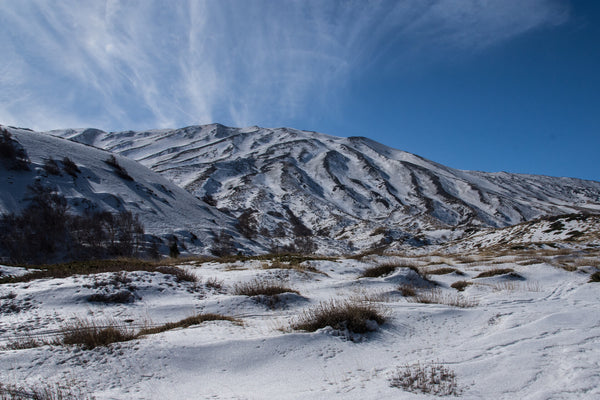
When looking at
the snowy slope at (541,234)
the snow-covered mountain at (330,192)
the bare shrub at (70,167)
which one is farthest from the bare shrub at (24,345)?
the snow-covered mountain at (330,192)

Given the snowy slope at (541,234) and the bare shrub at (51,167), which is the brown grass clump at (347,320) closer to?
the snowy slope at (541,234)

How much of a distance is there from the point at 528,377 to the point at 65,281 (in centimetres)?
1114

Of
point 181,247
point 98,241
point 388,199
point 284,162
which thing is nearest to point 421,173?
point 388,199

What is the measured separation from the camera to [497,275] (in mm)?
12195

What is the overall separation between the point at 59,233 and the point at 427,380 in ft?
134

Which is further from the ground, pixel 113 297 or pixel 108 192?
pixel 108 192

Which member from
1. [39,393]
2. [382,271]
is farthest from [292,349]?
[382,271]

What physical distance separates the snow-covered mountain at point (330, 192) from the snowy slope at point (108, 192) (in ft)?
36.0

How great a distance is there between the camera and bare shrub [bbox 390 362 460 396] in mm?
3438

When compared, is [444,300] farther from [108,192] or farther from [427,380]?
[108,192]

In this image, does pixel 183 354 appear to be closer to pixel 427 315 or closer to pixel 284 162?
pixel 427 315

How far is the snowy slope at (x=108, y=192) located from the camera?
38531 mm

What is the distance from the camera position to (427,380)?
3.65m

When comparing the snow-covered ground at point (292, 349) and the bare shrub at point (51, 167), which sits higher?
the bare shrub at point (51, 167)
